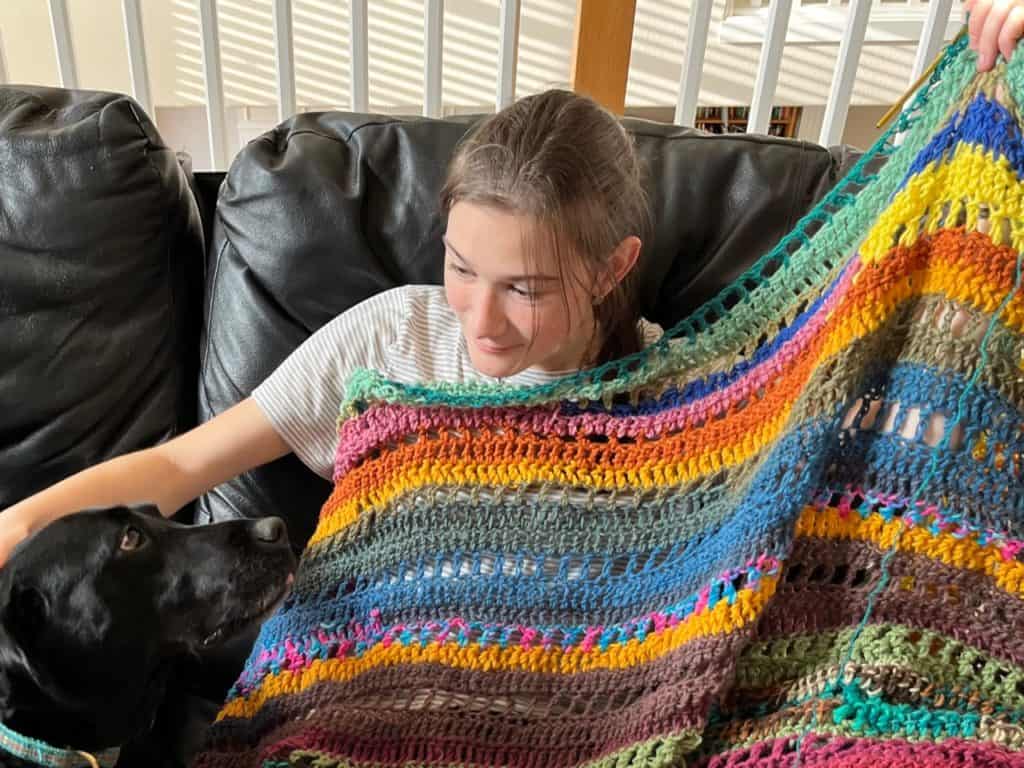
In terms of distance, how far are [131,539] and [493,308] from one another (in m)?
0.47

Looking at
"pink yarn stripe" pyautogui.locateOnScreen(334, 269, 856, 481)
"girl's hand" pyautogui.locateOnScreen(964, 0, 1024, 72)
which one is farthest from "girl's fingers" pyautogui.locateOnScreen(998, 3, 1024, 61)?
"pink yarn stripe" pyautogui.locateOnScreen(334, 269, 856, 481)

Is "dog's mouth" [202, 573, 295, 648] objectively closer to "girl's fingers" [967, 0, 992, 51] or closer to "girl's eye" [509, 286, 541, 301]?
"girl's eye" [509, 286, 541, 301]

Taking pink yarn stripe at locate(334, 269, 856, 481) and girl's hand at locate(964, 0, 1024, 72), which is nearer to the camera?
girl's hand at locate(964, 0, 1024, 72)

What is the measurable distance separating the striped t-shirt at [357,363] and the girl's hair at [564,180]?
159mm

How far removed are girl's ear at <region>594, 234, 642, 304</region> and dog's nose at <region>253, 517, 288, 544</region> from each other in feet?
1.50

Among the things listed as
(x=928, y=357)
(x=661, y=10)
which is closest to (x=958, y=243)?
(x=928, y=357)

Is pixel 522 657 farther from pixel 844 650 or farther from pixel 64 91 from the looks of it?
pixel 64 91

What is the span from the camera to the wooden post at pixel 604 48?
1.86 meters

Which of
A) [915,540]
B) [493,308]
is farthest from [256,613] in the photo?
[915,540]

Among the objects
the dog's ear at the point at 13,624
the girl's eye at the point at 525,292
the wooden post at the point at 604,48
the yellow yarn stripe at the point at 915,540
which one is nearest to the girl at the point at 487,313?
the girl's eye at the point at 525,292

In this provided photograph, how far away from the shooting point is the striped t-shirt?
3.71 ft

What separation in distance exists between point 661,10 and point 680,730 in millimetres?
2225

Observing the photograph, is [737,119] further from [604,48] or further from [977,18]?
[977,18]

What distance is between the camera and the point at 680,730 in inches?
31.4
